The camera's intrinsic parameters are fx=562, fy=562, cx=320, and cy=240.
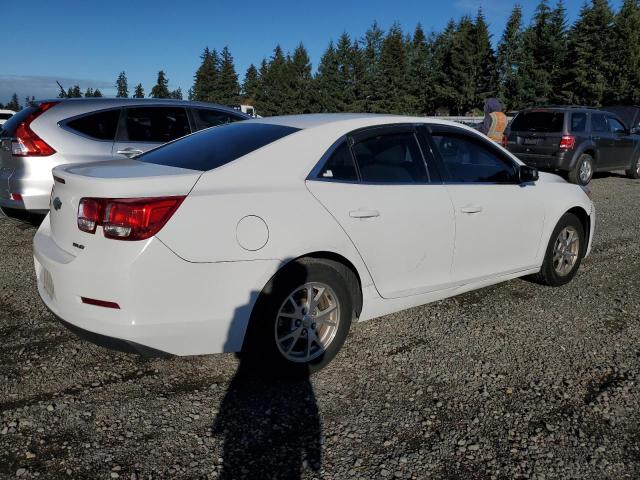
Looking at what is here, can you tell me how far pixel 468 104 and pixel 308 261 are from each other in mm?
72769

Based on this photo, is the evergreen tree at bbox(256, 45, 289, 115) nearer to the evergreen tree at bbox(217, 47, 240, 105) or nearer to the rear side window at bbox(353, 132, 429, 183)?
the evergreen tree at bbox(217, 47, 240, 105)

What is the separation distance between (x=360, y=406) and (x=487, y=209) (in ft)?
6.05

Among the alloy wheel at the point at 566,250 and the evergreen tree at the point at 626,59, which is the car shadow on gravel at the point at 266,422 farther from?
the evergreen tree at the point at 626,59

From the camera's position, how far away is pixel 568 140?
12102mm

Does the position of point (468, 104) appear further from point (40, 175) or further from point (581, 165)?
point (40, 175)

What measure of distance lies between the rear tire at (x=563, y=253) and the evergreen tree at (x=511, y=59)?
65466mm

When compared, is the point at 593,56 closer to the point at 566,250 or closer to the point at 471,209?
the point at 566,250

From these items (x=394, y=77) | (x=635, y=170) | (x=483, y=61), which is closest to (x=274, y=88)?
(x=394, y=77)

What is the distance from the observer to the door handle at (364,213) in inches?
131

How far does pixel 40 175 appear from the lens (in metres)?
5.75

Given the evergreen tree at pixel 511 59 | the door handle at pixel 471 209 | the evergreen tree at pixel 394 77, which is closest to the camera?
the door handle at pixel 471 209

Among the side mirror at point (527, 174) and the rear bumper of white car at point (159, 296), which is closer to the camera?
the rear bumper of white car at point (159, 296)

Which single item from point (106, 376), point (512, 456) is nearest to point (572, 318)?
point (512, 456)

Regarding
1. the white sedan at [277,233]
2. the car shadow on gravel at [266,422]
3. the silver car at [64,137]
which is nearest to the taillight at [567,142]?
the white sedan at [277,233]
